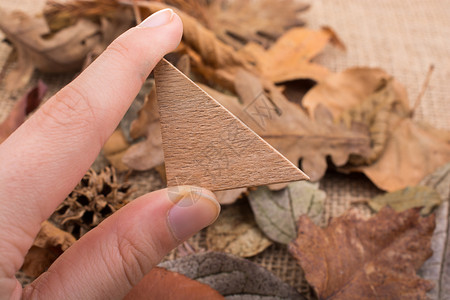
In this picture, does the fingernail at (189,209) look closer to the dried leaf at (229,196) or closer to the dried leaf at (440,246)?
the dried leaf at (229,196)

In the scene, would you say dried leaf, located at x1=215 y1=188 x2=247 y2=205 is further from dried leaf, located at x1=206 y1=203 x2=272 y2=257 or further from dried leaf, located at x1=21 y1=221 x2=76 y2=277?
dried leaf, located at x1=21 y1=221 x2=76 y2=277

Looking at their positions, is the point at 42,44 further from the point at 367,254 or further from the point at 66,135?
the point at 367,254

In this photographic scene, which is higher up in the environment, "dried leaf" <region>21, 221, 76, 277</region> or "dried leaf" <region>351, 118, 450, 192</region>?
"dried leaf" <region>21, 221, 76, 277</region>

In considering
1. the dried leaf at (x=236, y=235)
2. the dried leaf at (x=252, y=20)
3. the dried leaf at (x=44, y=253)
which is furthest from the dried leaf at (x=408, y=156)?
the dried leaf at (x=44, y=253)

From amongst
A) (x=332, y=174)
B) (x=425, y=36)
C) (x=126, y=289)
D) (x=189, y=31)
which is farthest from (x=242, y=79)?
(x=425, y=36)

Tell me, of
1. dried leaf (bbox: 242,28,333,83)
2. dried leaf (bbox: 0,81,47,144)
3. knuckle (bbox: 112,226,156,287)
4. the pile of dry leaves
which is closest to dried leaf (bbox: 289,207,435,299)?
the pile of dry leaves

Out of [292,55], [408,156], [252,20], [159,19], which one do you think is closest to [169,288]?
[159,19]
